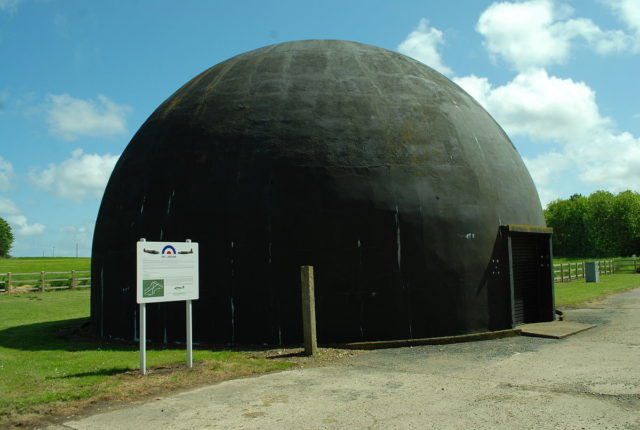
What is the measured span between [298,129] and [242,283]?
10.8 ft

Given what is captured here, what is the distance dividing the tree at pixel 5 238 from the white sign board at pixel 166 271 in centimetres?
11098

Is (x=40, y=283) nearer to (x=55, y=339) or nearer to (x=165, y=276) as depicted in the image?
(x=55, y=339)

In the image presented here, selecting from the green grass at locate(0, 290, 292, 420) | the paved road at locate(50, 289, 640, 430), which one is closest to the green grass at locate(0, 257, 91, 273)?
the green grass at locate(0, 290, 292, 420)

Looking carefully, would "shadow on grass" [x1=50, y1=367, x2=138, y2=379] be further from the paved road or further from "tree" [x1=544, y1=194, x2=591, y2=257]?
"tree" [x1=544, y1=194, x2=591, y2=257]

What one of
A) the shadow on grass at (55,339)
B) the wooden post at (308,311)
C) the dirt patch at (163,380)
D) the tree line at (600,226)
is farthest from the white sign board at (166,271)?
the tree line at (600,226)

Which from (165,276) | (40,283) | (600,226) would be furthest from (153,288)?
(600,226)

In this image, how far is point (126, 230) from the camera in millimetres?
11320

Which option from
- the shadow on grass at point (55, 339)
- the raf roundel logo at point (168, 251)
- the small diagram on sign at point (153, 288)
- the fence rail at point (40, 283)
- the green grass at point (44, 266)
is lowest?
the shadow on grass at point (55, 339)

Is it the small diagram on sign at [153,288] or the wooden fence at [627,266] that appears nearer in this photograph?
the small diagram on sign at [153,288]

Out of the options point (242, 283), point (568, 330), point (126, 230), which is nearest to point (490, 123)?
point (568, 330)

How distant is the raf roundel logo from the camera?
27.5 ft

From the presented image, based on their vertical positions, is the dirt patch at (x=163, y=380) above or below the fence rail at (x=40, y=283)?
below

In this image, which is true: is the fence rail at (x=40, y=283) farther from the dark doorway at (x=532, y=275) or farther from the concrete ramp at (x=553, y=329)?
the concrete ramp at (x=553, y=329)

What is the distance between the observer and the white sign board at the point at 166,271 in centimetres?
804
